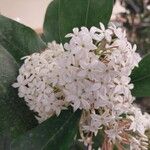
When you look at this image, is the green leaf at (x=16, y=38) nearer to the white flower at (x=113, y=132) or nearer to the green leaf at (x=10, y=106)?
the green leaf at (x=10, y=106)

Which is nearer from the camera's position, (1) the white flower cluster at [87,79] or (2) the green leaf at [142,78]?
(1) the white flower cluster at [87,79]

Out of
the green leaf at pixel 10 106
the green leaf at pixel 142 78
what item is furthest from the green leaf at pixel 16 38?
the green leaf at pixel 142 78

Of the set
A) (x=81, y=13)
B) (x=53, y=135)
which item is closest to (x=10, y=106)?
(x=53, y=135)

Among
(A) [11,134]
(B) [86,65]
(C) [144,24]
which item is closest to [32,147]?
(A) [11,134]

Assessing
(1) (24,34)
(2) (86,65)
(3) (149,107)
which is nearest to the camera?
(2) (86,65)

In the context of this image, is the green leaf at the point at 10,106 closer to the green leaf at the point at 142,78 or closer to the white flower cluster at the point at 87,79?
the white flower cluster at the point at 87,79

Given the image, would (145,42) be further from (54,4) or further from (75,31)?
(75,31)

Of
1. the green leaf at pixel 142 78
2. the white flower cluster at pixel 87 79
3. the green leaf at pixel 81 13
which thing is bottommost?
the white flower cluster at pixel 87 79

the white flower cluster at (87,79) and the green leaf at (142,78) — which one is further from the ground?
the green leaf at (142,78)
